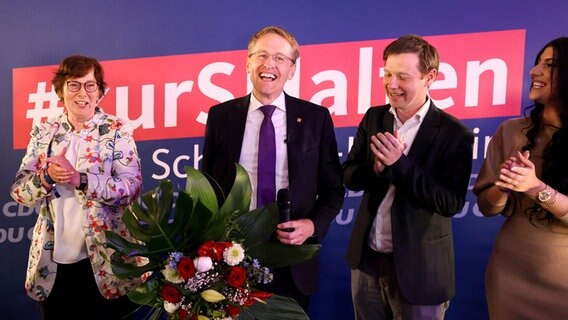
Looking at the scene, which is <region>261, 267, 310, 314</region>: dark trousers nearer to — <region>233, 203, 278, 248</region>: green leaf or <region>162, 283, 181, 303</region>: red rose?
<region>233, 203, 278, 248</region>: green leaf

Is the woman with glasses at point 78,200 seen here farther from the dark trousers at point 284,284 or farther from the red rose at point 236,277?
the red rose at point 236,277

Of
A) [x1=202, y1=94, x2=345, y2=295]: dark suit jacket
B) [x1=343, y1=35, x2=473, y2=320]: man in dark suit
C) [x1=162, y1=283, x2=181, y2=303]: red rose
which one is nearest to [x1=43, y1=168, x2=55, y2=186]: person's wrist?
[x1=202, y1=94, x2=345, y2=295]: dark suit jacket

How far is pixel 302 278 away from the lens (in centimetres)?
203

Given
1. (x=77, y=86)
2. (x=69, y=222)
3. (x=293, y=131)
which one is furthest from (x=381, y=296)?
(x=77, y=86)

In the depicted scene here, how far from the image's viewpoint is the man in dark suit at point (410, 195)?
1927 millimetres

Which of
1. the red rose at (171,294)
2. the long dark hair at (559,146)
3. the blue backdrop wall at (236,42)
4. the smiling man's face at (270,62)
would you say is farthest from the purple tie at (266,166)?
the blue backdrop wall at (236,42)

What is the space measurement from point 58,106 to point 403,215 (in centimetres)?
220

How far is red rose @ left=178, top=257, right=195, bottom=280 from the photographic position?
4.23 feet

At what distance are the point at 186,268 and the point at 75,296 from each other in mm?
1241

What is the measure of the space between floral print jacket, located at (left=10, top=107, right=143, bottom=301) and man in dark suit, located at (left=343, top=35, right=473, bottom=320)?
96cm

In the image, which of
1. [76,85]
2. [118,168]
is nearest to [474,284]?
[118,168]

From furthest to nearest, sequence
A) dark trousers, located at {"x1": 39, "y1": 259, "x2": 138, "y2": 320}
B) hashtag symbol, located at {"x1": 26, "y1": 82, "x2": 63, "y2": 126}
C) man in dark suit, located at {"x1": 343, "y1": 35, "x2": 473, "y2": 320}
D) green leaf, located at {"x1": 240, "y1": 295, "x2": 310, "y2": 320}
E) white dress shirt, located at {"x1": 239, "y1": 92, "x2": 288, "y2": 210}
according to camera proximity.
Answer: hashtag symbol, located at {"x1": 26, "y1": 82, "x2": 63, "y2": 126} < dark trousers, located at {"x1": 39, "y1": 259, "x2": 138, "y2": 320} < white dress shirt, located at {"x1": 239, "y1": 92, "x2": 288, "y2": 210} < man in dark suit, located at {"x1": 343, "y1": 35, "x2": 473, "y2": 320} < green leaf, located at {"x1": 240, "y1": 295, "x2": 310, "y2": 320}

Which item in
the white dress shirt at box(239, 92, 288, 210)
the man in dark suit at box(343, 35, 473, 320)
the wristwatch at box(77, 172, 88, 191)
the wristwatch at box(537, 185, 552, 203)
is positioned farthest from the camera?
the wristwatch at box(77, 172, 88, 191)

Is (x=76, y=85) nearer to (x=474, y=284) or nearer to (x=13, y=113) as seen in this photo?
(x=13, y=113)
